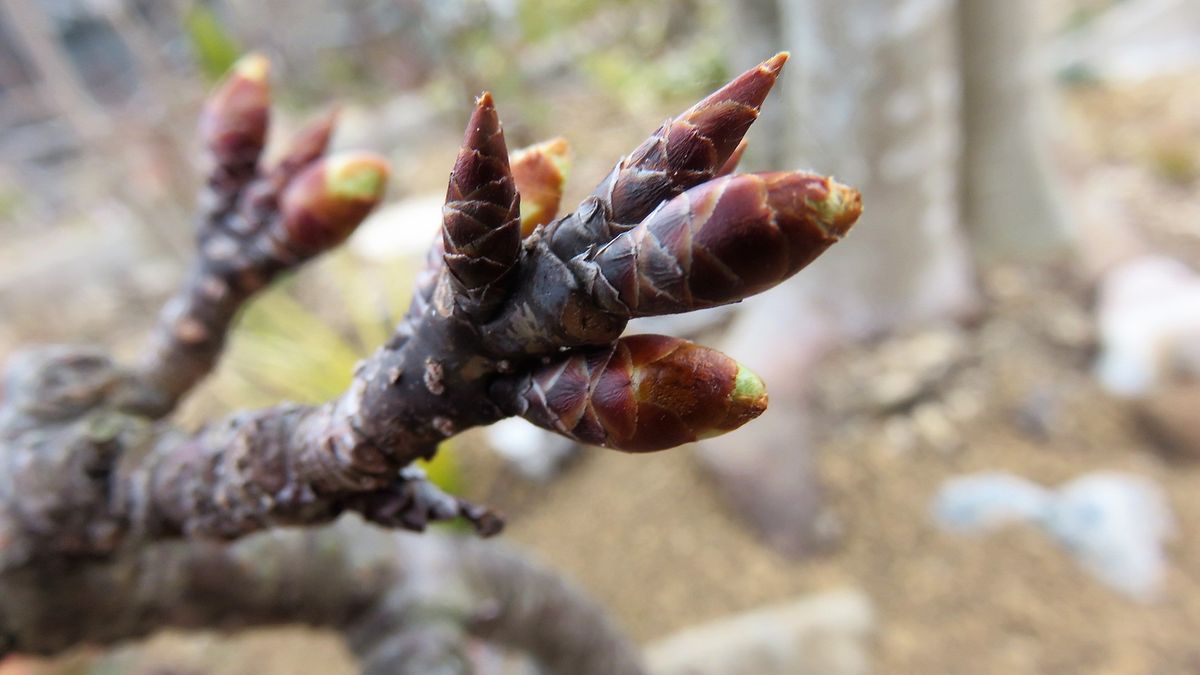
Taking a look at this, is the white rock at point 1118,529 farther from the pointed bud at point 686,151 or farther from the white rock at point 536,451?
the pointed bud at point 686,151

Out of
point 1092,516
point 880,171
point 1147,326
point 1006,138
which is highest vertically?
point 1006,138

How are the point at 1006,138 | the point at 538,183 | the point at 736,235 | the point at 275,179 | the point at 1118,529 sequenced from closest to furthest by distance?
1. the point at 736,235
2. the point at 538,183
3. the point at 275,179
4. the point at 1118,529
5. the point at 1006,138

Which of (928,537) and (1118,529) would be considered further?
(928,537)

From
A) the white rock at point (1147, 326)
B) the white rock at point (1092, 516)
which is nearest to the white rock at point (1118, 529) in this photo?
the white rock at point (1092, 516)

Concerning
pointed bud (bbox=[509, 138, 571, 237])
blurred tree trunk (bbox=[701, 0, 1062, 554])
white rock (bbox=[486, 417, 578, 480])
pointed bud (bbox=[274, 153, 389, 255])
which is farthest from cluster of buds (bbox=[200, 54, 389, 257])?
white rock (bbox=[486, 417, 578, 480])

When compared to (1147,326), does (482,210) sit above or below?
below

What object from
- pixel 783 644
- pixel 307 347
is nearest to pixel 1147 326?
pixel 783 644

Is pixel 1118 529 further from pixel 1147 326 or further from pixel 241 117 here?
pixel 241 117
